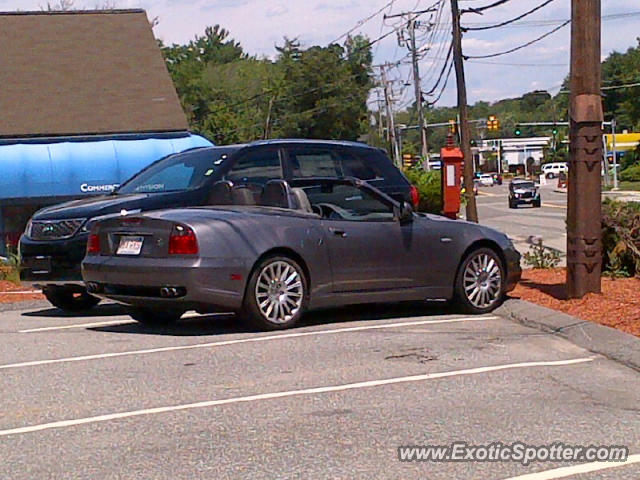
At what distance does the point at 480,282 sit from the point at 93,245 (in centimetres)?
391

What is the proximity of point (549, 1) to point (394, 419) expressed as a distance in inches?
720

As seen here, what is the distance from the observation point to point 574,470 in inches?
217

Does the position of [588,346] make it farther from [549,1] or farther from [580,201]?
[549,1]

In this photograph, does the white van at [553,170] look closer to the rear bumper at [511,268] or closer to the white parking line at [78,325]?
the rear bumper at [511,268]

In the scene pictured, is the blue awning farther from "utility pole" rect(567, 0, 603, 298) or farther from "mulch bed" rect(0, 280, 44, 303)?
"utility pole" rect(567, 0, 603, 298)

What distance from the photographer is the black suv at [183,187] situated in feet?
36.9

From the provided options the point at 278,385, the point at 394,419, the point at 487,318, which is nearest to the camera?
the point at 394,419

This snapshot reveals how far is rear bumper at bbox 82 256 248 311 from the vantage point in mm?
9414

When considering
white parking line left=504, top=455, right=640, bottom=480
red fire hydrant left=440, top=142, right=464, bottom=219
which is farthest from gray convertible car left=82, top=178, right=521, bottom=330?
red fire hydrant left=440, top=142, right=464, bottom=219

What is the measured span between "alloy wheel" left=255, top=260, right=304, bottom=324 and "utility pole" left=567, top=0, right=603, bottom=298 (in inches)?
129

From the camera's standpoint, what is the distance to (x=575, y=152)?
11.6m

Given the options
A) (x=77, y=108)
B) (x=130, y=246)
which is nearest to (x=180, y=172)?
(x=130, y=246)

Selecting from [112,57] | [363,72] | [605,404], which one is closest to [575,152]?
[605,404]

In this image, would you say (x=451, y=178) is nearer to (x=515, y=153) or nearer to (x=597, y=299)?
(x=597, y=299)
